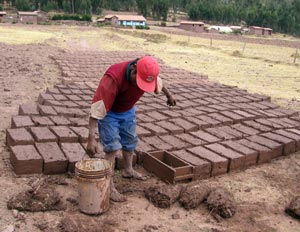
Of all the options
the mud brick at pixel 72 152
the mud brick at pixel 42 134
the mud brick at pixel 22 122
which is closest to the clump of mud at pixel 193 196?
the mud brick at pixel 72 152

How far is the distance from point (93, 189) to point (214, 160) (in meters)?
1.75

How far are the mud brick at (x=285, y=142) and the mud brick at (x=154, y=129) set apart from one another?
155 cm

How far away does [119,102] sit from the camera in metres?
3.69

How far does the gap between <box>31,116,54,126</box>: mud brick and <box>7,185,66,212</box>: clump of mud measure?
1.77 m

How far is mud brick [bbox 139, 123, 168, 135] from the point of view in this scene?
5414 mm

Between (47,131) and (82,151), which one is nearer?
(82,151)

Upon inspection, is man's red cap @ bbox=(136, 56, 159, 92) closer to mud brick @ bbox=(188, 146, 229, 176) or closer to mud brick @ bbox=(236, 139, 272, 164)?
mud brick @ bbox=(188, 146, 229, 176)

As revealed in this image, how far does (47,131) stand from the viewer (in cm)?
498

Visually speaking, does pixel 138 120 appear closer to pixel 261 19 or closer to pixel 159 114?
pixel 159 114

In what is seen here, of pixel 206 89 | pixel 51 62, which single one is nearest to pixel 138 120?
pixel 206 89

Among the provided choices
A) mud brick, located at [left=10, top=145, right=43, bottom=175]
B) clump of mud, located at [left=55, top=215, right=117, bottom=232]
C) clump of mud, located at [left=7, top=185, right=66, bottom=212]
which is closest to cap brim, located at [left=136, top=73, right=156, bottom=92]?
clump of mud, located at [left=55, top=215, right=117, bottom=232]

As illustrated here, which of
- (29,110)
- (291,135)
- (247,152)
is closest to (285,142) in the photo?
(291,135)

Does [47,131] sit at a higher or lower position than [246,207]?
higher

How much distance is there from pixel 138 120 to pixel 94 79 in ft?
11.8
